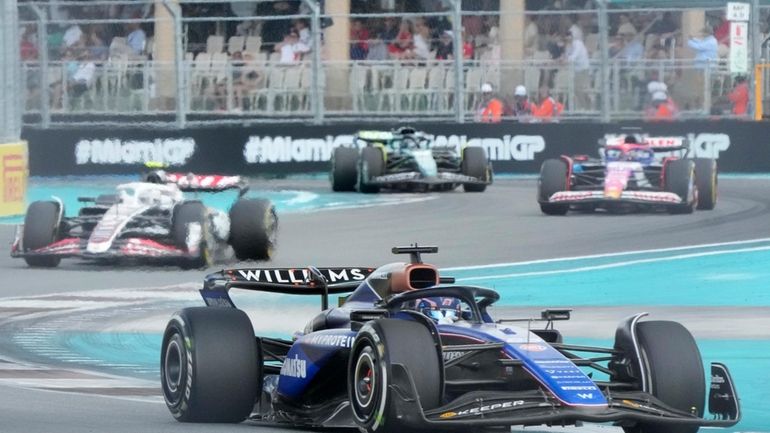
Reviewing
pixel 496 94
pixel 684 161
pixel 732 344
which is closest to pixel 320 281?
pixel 732 344

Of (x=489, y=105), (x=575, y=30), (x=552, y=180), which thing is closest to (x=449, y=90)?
(x=489, y=105)

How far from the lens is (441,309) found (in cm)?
779

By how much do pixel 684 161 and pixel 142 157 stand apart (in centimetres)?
1109

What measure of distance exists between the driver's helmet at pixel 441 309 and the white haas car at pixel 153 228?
835 cm

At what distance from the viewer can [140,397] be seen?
30.4 ft

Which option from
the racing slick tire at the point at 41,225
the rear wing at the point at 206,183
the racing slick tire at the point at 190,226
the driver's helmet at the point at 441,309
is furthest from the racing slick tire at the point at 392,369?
the rear wing at the point at 206,183

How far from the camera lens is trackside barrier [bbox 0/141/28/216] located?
22392 millimetres

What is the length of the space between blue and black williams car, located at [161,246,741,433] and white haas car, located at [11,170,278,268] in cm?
757

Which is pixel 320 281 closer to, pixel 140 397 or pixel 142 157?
pixel 140 397

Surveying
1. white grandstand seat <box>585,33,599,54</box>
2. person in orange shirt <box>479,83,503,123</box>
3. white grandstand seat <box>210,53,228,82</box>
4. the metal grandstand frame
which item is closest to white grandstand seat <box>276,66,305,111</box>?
the metal grandstand frame

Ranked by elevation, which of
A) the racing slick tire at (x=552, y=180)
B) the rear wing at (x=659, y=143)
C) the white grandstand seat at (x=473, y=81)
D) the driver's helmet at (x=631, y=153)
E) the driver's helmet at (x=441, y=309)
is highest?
the white grandstand seat at (x=473, y=81)

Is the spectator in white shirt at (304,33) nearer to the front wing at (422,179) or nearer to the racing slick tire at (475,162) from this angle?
the front wing at (422,179)

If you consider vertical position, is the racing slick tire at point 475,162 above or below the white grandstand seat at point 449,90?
below

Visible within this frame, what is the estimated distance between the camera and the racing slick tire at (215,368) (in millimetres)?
7668
